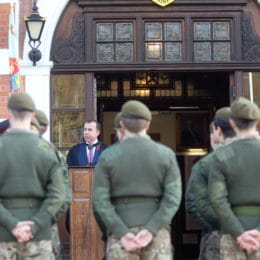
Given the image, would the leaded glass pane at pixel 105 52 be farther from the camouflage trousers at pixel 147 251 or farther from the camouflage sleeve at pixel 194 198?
the camouflage trousers at pixel 147 251

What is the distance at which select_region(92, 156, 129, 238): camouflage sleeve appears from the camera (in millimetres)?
5641

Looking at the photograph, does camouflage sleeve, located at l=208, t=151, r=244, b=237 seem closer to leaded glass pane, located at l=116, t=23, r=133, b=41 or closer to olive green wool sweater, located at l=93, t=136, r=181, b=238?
olive green wool sweater, located at l=93, t=136, r=181, b=238

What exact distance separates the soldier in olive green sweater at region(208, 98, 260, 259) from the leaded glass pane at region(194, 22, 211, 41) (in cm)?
500

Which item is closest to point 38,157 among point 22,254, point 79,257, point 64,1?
point 22,254

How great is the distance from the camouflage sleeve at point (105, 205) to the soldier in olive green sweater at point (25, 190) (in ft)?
0.95

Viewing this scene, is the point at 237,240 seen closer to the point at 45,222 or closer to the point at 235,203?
the point at 235,203

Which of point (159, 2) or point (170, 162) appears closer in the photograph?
point (170, 162)

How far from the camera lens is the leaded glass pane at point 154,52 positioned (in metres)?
10.6

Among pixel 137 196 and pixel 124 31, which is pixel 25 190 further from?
pixel 124 31

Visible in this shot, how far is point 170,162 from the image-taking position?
5785 millimetres

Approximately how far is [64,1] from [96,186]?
5323 millimetres

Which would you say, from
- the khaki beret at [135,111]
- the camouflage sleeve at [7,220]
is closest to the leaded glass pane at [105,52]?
the khaki beret at [135,111]

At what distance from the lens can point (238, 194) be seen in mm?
5758

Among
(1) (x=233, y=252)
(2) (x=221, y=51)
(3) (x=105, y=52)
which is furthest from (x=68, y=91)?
(1) (x=233, y=252)
